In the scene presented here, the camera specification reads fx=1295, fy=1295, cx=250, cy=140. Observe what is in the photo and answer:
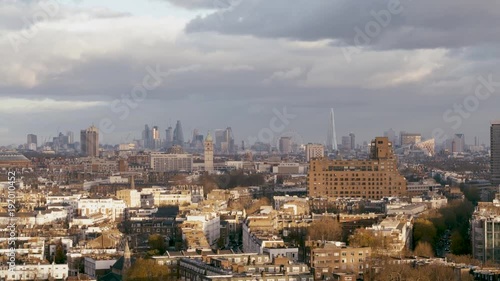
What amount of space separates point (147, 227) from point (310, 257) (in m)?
16.2

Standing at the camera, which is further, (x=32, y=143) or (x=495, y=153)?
(x=32, y=143)

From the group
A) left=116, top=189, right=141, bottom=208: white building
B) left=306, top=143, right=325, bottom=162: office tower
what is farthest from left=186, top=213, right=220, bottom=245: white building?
left=306, top=143, right=325, bottom=162: office tower

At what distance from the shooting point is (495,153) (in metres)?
89.2

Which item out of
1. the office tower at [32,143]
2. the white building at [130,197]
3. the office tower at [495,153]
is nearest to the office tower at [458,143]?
the office tower at [32,143]

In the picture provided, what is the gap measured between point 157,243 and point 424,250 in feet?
30.5

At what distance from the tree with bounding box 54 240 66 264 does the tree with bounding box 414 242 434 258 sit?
10.9 meters

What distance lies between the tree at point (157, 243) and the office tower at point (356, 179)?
88.4ft

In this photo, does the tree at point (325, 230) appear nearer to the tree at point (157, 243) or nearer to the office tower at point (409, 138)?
the tree at point (157, 243)

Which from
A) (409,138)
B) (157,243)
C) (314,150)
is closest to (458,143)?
(409,138)

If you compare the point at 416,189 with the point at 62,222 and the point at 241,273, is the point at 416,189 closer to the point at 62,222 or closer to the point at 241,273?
the point at 62,222

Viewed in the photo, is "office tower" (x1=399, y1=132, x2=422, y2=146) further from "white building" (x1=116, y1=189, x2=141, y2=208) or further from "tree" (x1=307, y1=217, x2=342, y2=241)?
"tree" (x1=307, y1=217, x2=342, y2=241)

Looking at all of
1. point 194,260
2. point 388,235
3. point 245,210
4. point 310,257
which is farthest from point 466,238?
point 245,210

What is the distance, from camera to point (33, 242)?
42.6m

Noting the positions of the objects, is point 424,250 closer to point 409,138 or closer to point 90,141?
point 90,141
